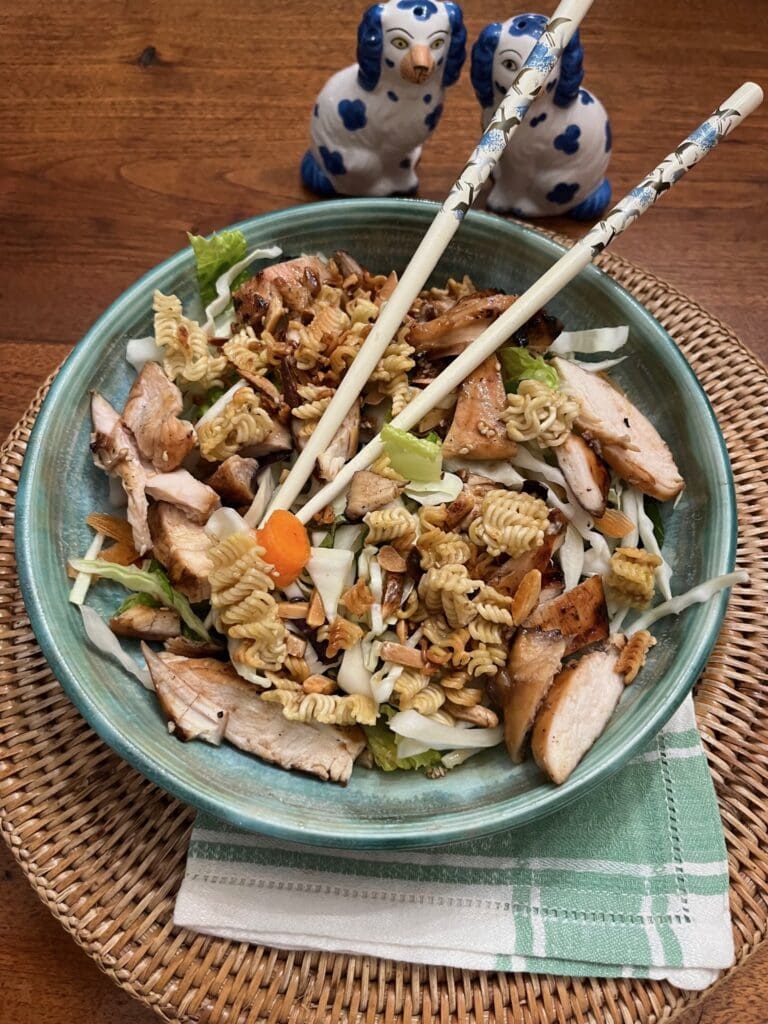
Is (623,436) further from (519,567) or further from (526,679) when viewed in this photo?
(526,679)

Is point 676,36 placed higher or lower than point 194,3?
higher

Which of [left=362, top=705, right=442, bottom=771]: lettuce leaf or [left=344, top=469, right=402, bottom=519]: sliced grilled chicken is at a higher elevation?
[left=344, top=469, right=402, bottom=519]: sliced grilled chicken

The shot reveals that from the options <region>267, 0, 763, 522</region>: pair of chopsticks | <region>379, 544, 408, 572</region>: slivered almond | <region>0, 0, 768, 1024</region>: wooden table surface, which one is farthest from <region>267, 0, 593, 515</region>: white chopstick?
<region>0, 0, 768, 1024</region>: wooden table surface

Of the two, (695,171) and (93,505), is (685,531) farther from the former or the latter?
(695,171)

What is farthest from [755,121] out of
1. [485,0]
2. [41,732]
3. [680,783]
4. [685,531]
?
[41,732]

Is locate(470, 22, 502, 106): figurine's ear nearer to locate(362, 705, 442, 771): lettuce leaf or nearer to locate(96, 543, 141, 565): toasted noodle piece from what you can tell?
locate(96, 543, 141, 565): toasted noodle piece

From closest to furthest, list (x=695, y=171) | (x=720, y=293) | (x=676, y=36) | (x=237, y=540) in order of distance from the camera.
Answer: (x=237, y=540), (x=720, y=293), (x=695, y=171), (x=676, y=36)
